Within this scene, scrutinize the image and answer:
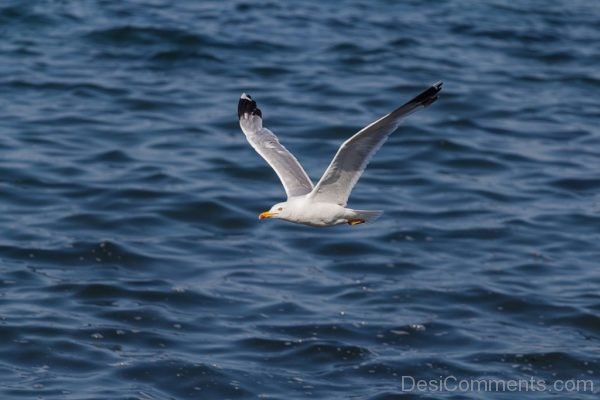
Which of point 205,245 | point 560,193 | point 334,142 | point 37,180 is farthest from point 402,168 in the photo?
point 37,180

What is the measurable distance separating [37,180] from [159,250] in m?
2.26

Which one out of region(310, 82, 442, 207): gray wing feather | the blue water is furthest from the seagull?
the blue water

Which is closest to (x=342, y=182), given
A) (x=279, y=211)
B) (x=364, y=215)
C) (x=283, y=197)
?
(x=364, y=215)

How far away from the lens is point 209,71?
63.8 ft

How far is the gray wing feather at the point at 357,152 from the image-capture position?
31.2 ft

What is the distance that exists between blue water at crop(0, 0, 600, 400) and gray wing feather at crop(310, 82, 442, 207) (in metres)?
2.28

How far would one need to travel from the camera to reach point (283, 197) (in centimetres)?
1546

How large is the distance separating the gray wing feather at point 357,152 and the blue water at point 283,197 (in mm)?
2275

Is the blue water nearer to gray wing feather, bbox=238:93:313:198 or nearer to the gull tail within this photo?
gray wing feather, bbox=238:93:313:198

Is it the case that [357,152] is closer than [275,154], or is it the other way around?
[357,152]

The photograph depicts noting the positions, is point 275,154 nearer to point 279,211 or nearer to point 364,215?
point 279,211

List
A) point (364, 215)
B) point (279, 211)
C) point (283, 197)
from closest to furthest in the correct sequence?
point (364, 215), point (279, 211), point (283, 197)

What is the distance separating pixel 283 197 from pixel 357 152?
224 inches

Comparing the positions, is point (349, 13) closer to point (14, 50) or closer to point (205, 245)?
A: point (14, 50)
